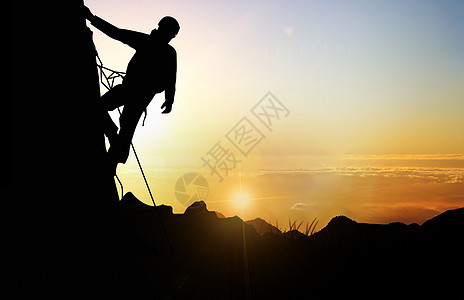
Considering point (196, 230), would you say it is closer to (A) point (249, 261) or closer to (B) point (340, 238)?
(A) point (249, 261)

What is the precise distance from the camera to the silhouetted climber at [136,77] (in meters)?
5.24

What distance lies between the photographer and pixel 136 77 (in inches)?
210

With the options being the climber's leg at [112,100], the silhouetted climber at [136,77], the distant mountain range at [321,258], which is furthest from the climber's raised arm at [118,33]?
the distant mountain range at [321,258]

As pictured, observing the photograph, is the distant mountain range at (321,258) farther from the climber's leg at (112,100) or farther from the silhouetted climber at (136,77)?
the climber's leg at (112,100)

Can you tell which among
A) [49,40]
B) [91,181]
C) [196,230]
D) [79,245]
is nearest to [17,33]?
[49,40]

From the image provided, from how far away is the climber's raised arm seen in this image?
5.07 metres

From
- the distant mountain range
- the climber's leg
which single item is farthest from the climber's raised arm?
the distant mountain range

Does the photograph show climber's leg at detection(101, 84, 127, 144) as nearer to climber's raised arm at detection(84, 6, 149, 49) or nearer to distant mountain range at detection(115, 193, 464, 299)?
climber's raised arm at detection(84, 6, 149, 49)

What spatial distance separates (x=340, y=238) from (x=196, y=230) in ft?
14.7

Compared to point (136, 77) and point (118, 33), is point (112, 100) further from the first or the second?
point (118, 33)

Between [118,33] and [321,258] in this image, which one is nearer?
[118,33]

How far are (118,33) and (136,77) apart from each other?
0.74m


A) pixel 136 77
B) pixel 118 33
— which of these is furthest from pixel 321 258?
pixel 118 33

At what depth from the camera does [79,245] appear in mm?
4438
